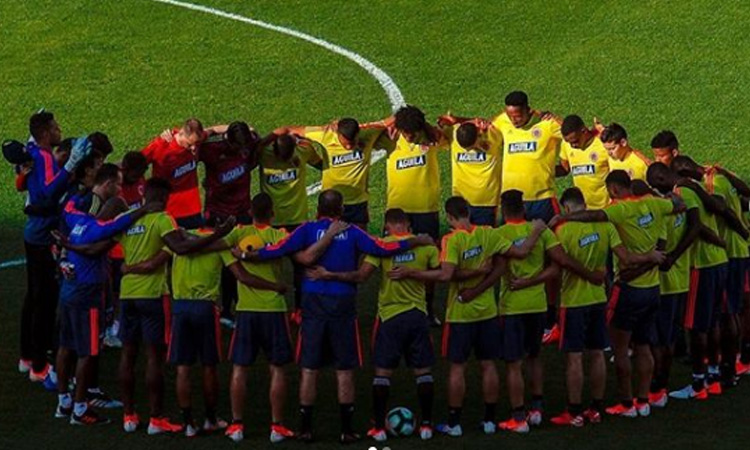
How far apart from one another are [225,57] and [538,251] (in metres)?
14.7

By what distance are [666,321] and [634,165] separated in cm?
269

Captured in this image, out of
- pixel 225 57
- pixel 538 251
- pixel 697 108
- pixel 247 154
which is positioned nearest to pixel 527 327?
pixel 538 251

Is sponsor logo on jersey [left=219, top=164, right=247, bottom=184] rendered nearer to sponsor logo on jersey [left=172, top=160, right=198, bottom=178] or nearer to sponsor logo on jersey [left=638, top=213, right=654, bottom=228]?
sponsor logo on jersey [left=172, top=160, right=198, bottom=178]

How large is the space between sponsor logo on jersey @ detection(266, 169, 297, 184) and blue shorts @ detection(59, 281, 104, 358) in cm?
346

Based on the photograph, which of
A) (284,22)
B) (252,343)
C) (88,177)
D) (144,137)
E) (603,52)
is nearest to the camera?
(252,343)

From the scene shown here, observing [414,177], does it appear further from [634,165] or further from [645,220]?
[645,220]

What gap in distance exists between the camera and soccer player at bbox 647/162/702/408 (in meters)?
16.8

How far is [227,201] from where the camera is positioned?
63.3 feet

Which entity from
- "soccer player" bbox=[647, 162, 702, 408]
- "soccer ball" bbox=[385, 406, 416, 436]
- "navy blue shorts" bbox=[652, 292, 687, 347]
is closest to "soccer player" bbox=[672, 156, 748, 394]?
"soccer player" bbox=[647, 162, 702, 408]

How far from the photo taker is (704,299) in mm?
17203

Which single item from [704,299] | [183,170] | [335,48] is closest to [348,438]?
[704,299]

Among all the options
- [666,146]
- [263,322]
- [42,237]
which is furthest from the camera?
[666,146]

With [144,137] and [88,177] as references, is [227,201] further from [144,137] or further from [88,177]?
[144,137]

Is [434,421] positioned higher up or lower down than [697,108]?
lower down
